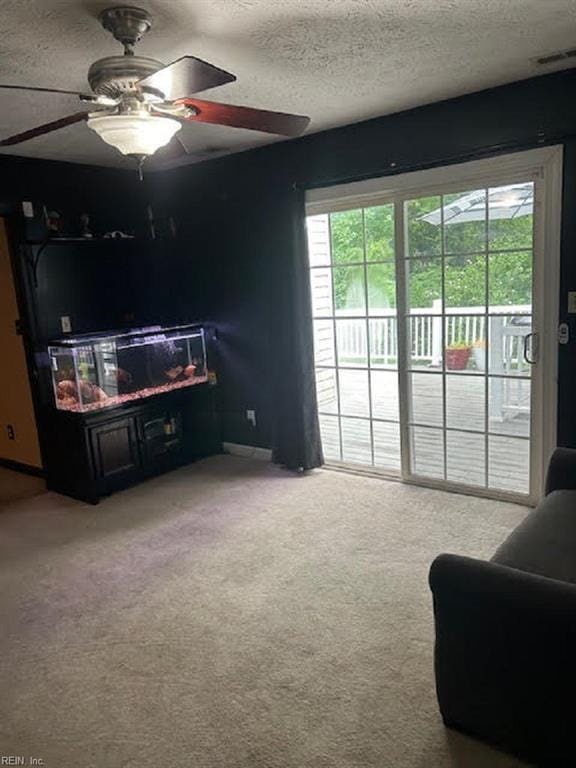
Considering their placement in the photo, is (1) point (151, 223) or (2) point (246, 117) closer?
(2) point (246, 117)

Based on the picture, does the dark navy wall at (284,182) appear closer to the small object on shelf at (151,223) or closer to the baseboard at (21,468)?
the small object on shelf at (151,223)

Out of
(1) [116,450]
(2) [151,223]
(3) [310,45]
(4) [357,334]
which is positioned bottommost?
(1) [116,450]

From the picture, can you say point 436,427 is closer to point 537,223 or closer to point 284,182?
point 537,223

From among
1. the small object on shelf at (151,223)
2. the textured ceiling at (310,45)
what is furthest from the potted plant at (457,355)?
the small object on shelf at (151,223)

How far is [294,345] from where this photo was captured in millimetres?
3996

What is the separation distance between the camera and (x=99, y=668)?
2.16m

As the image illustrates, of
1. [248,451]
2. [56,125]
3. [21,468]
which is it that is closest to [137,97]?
[56,125]

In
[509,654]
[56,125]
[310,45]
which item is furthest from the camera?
[310,45]

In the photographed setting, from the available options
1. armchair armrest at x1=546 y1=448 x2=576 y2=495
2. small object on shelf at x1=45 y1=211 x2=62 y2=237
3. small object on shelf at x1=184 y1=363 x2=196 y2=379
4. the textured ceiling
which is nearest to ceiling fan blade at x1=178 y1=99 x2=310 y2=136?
the textured ceiling

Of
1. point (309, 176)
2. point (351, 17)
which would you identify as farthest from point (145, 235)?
point (351, 17)

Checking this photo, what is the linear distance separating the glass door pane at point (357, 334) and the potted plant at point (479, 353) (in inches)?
21.1

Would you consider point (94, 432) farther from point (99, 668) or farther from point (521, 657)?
point (521, 657)

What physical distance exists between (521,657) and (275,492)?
7.75 feet

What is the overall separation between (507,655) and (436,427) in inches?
85.1
